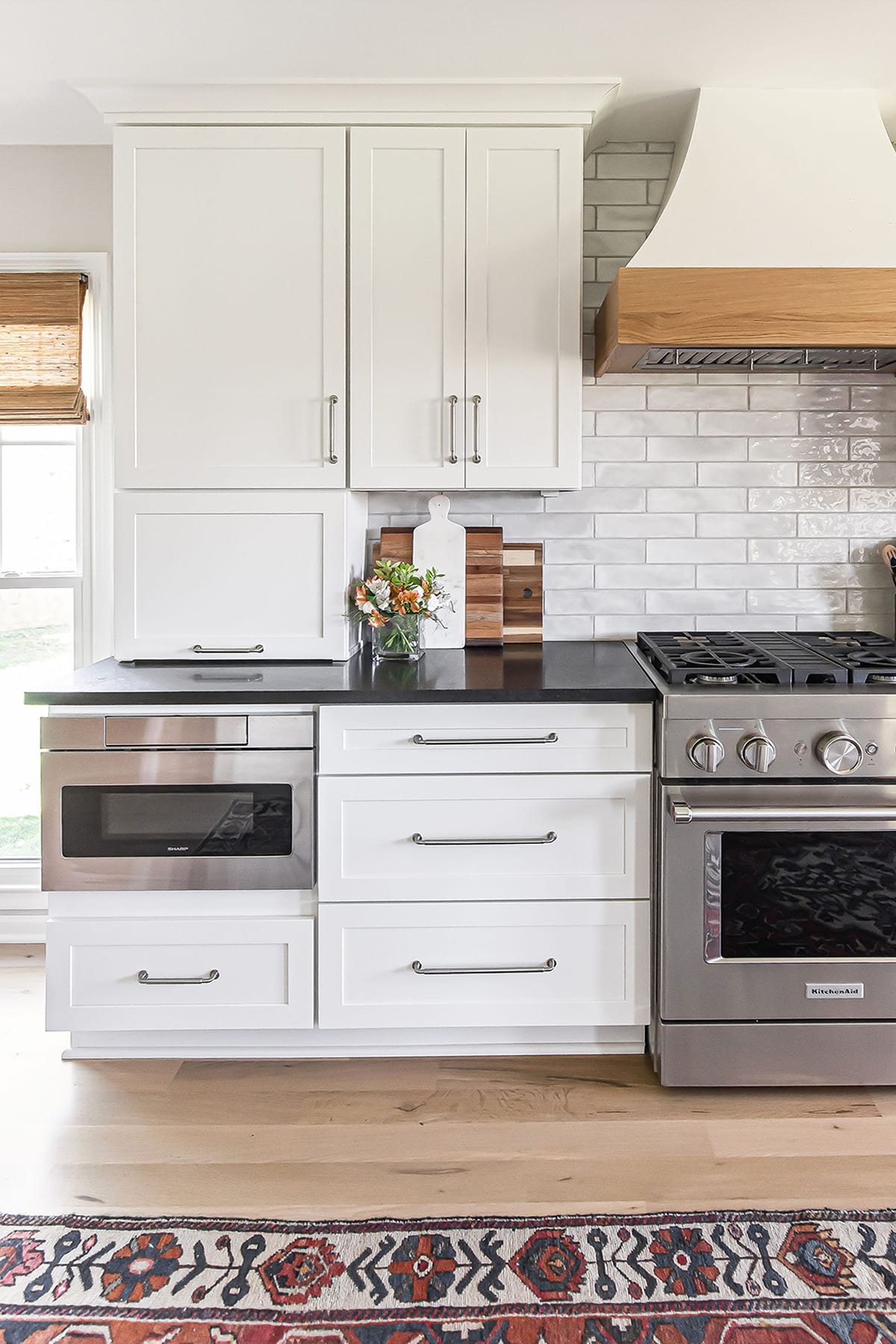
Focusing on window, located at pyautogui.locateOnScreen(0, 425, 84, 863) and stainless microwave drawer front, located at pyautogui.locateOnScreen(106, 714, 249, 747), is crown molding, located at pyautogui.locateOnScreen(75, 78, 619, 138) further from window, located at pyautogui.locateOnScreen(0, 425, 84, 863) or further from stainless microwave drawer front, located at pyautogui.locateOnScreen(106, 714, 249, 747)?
stainless microwave drawer front, located at pyautogui.locateOnScreen(106, 714, 249, 747)

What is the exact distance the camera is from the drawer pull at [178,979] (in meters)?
2.05

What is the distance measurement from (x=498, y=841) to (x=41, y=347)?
79.5 inches

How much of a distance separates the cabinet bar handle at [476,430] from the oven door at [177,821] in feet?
2.98

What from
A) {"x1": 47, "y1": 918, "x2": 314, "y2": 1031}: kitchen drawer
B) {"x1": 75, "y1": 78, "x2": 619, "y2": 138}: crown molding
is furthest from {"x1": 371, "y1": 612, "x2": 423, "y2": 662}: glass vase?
{"x1": 75, "y1": 78, "x2": 619, "y2": 138}: crown molding

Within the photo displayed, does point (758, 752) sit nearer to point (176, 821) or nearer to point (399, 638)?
point (399, 638)

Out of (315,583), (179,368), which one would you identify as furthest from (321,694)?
(179,368)

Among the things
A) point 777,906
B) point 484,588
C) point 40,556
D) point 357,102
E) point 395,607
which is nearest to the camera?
point 777,906

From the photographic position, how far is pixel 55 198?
2.64m

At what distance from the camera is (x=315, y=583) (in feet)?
7.64

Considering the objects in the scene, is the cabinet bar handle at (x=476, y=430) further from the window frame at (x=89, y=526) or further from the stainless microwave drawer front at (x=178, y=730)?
the window frame at (x=89, y=526)

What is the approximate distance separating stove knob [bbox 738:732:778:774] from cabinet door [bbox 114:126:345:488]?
1.21 metres

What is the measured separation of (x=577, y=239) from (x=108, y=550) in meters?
1.65

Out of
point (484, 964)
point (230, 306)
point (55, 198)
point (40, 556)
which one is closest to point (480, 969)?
point (484, 964)

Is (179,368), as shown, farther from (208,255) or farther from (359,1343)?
(359,1343)
